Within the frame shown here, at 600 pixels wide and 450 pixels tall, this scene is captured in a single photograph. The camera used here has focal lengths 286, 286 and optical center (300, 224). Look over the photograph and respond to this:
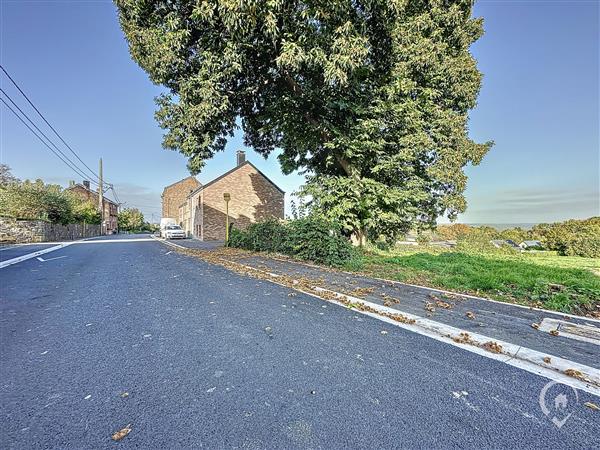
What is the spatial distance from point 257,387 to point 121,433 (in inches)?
35.6

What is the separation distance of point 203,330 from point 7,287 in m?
5.31

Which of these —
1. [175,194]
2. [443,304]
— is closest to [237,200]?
[443,304]

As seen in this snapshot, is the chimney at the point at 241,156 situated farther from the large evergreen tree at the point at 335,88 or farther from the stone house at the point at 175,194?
the stone house at the point at 175,194

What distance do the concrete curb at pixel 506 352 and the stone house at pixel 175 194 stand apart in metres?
46.9

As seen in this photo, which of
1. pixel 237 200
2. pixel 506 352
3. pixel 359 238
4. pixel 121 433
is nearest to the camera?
pixel 121 433

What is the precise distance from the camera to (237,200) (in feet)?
80.7

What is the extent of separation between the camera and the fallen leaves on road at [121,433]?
5.57ft

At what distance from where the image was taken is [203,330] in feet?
11.3

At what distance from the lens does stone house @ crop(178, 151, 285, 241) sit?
23.7 metres

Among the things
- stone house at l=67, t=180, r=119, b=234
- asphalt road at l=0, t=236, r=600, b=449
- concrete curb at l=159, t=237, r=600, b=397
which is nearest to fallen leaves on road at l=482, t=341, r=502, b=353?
concrete curb at l=159, t=237, r=600, b=397

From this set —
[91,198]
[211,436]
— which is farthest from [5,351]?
[91,198]

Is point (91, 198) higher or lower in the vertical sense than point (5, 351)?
higher

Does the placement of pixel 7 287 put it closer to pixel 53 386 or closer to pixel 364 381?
pixel 53 386

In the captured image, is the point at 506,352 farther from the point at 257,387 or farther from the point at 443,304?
the point at 257,387
